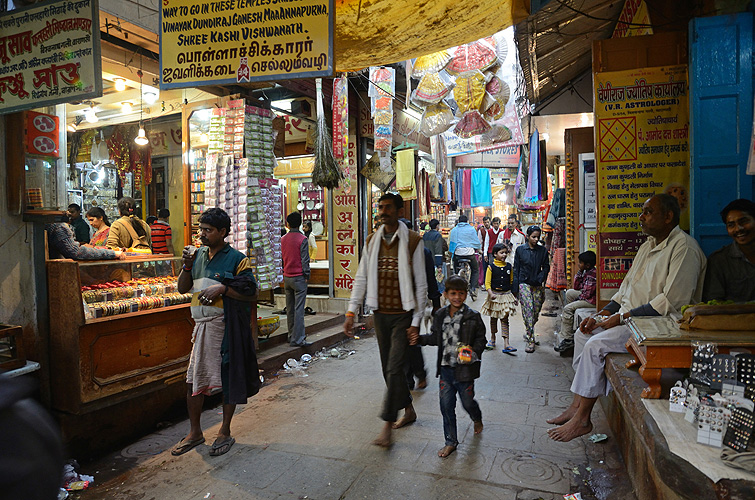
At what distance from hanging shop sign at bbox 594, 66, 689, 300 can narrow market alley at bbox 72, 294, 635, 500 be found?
5.97 ft

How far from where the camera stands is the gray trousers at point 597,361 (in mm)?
3807

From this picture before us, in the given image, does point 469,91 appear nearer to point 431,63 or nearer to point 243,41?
point 431,63

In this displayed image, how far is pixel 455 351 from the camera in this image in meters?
4.03

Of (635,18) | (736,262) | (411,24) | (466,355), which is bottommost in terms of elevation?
(466,355)

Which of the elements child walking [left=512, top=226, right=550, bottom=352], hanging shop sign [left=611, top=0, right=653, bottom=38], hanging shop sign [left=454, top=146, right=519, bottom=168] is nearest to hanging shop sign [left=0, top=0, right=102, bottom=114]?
hanging shop sign [left=611, top=0, right=653, bottom=38]

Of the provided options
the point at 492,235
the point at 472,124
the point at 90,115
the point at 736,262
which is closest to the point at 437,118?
the point at 472,124

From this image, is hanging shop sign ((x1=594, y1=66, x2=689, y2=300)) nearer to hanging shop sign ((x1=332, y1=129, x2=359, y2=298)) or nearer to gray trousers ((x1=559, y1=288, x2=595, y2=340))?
gray trousers ((x1=559, y1=288, x2=595, y2=340))

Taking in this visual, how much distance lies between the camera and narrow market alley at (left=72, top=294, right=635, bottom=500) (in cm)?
338

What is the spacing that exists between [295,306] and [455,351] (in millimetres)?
3749

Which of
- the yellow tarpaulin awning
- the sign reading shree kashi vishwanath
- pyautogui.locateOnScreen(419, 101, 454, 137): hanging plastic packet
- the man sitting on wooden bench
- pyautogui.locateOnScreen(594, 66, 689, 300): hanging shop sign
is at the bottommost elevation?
the man sitting on wooden bench

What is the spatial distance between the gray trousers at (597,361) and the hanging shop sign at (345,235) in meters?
6.10

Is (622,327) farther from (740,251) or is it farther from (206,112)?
(206,112)

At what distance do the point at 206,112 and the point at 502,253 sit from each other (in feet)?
17.3

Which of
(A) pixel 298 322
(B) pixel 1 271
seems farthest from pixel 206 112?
(B) pixel 1 271
